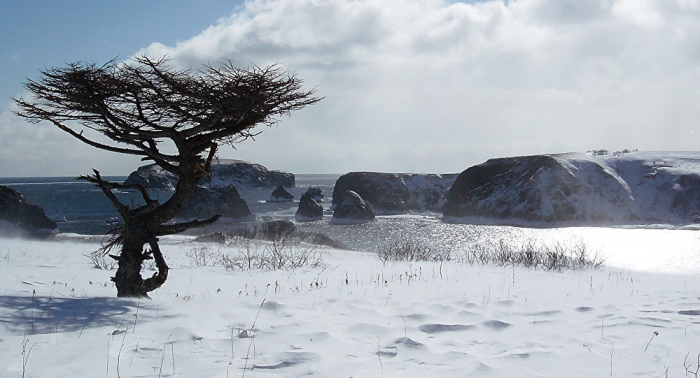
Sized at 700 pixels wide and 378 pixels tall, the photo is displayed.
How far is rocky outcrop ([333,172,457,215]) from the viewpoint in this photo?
254ft

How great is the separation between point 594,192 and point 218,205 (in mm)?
47305

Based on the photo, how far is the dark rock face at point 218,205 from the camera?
58.1m

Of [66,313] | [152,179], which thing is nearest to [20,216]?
[66,313]

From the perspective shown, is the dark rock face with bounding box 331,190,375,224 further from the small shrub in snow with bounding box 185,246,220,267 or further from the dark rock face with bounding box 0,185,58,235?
the small shrub in snow with bounding box 185,246,220,267

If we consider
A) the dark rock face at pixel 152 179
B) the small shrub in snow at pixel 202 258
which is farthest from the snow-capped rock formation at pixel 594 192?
the dark rock face at pixel 152 179

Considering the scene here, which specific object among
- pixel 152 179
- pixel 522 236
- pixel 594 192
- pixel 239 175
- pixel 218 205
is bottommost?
pixel 522 236

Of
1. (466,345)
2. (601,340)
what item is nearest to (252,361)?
(466,345)

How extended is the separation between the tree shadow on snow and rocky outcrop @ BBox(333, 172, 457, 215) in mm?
69672

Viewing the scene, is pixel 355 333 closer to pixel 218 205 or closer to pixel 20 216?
pixel 20 216

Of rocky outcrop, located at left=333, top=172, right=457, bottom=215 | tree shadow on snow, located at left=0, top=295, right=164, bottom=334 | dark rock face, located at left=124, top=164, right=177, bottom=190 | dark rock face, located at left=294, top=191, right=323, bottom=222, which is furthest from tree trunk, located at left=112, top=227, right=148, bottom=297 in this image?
dark rock face, located at left=124, top=164, right=177, bottom=190

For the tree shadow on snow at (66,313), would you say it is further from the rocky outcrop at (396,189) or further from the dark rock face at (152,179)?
the dark rock face at (152,179)

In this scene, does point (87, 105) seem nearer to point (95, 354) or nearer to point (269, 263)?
point (95, 354)

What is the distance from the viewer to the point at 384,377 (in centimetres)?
356

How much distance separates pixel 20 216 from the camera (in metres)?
42.7
